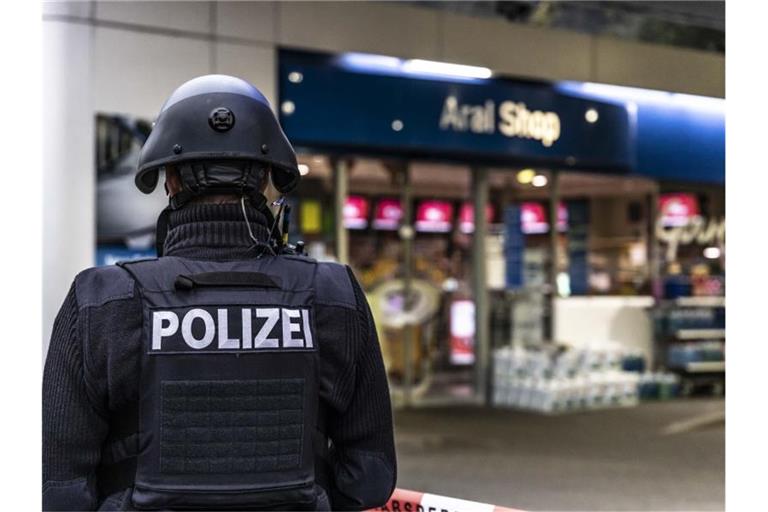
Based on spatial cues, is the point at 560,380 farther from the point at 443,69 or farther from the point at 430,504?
the point at 430,504

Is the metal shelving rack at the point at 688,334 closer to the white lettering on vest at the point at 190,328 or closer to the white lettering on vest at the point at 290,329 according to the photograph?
the white lettering on vest at the point at 290,329

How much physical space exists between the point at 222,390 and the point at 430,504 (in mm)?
1355

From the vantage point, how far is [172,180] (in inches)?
86.0

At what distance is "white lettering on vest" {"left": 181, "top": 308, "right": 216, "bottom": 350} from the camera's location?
1.99m

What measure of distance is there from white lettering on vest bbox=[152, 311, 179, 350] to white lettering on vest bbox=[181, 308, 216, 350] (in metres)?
0.02

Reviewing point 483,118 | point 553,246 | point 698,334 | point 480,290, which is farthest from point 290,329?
point 698,334

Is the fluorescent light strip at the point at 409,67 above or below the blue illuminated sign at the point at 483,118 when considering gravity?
above

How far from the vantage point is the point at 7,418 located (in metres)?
1.83

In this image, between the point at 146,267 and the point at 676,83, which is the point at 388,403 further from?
the point at 676,83

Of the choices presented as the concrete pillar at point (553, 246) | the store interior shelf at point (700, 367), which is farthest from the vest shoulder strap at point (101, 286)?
the store interior shelf at point (700, 367)

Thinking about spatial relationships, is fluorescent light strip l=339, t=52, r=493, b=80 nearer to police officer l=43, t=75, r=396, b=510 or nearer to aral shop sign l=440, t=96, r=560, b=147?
aral shop sign l=440, t=96, r=560, b=147

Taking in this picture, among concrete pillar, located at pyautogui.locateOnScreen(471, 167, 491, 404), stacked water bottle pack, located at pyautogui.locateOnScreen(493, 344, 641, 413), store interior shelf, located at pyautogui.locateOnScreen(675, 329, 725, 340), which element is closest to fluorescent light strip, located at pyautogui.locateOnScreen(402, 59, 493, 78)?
concrete pillar, located at pyautogui.locateOnScreen(471, 167, 491, 404)

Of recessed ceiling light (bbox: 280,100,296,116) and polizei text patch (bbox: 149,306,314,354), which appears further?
recessed ceiling light (bbox: 280,100,296,116)

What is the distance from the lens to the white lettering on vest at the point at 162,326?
1.98 m
